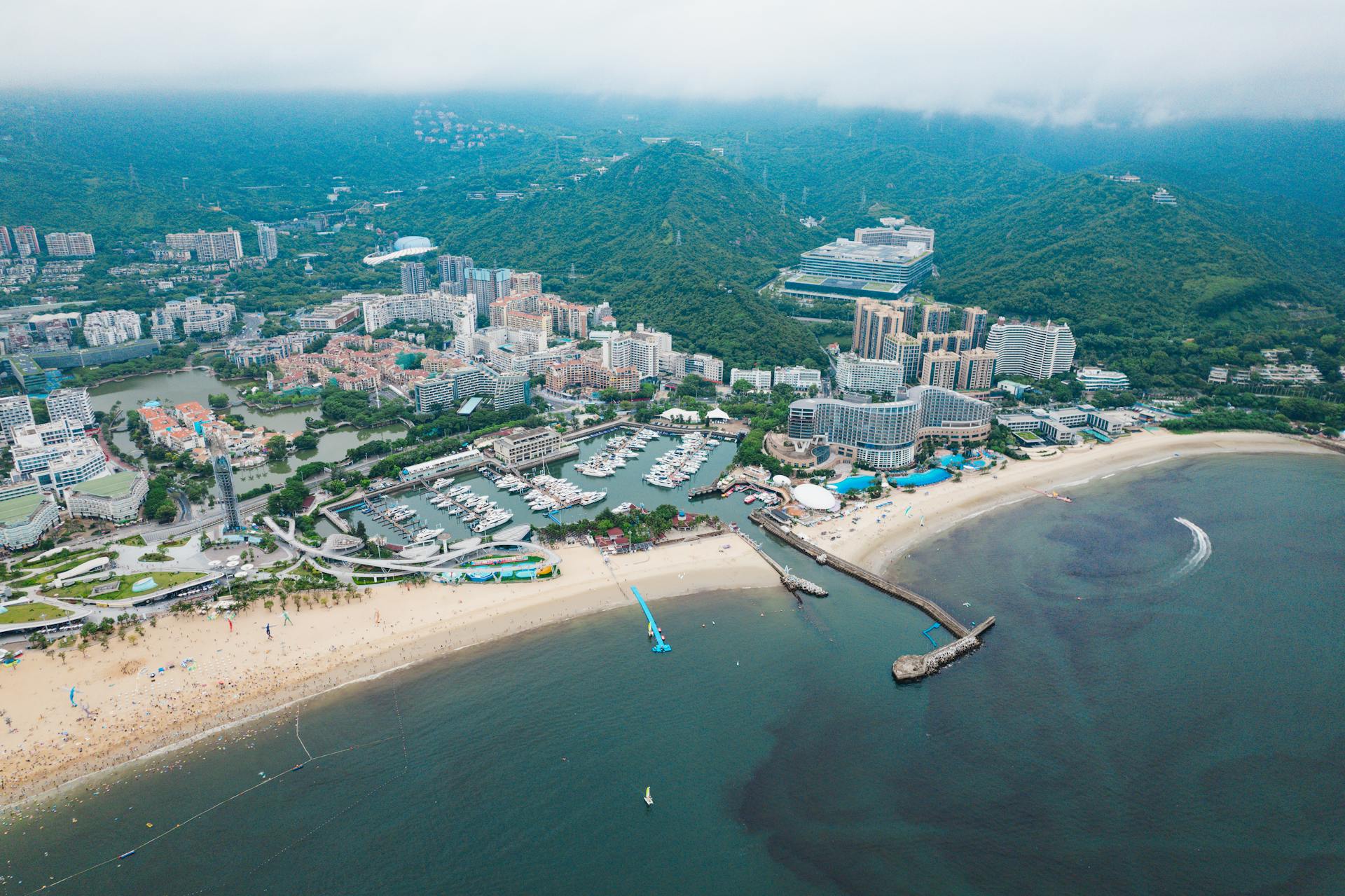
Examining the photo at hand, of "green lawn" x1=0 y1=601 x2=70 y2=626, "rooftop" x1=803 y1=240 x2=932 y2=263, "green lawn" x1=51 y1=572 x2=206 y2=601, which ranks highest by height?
"rooftop" x1=803 y1=240 x2=932 y2=263

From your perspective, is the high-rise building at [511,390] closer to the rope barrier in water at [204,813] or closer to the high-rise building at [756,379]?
the high-rise building at [756,379]

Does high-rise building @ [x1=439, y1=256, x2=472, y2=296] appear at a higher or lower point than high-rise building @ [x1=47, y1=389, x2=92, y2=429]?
higher

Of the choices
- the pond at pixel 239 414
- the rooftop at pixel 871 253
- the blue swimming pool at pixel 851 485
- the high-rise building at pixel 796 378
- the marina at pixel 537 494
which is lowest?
the pond at pixel 239 414

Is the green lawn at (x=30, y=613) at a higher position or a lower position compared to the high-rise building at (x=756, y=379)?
higher

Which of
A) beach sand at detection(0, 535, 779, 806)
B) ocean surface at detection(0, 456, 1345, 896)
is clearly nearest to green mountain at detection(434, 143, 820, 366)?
beach sand at detection(0, 535, 779, 806)

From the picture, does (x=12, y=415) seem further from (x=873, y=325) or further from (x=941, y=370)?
(x=941, y=370)

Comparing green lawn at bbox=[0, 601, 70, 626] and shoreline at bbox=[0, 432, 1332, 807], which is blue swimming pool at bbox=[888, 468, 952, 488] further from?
green lawn at bbox=[0, 601, 70, 626]

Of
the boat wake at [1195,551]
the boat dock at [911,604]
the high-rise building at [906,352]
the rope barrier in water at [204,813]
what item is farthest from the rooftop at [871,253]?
the rope barrier in water at [204,813]
